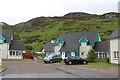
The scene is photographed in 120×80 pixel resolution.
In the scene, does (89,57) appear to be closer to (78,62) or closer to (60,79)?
(78,62)

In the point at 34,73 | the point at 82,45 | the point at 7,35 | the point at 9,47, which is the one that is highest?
the point at 7,35

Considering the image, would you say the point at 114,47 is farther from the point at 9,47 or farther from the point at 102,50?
the point at 9,47

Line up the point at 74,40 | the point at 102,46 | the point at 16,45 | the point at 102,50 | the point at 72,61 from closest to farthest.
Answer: the point at 72,61
the point at 102,50
the point at 102,46
the point at 74,40
the point at 16,45

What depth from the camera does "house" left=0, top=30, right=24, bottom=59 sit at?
78.1 metres

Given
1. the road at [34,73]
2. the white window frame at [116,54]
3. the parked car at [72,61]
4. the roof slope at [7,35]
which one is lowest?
the road at [34,73]

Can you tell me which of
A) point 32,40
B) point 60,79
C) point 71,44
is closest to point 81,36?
point 71,44

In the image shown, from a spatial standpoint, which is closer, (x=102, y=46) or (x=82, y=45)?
(x=102, y=46)

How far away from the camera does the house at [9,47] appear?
78.1 metres

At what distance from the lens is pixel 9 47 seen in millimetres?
79188

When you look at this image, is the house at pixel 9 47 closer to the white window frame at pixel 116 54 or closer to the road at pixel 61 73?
the white window frame at pixel 116 54

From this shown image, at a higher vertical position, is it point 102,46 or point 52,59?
point 102,46

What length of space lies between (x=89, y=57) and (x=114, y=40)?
10.8 m

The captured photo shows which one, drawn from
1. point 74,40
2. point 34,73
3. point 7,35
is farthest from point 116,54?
point 7,35

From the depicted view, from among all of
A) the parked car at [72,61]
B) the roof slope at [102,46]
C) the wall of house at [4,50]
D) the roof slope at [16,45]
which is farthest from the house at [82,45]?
the parked car at [72,61]
